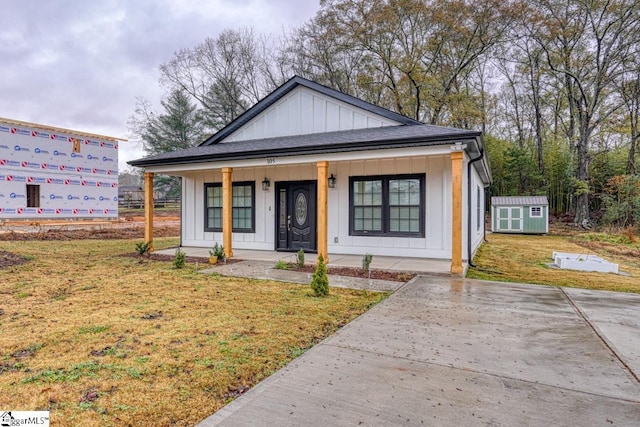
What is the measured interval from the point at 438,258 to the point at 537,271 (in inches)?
86.6

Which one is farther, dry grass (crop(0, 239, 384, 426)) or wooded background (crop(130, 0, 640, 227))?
wooded background (crop(130, 0, 640, 227))

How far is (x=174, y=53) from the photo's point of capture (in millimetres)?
24359

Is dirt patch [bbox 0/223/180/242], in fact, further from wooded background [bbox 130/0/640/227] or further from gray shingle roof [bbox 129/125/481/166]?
wooded background [bbox 130/0/640/227]

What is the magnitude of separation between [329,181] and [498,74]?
23.8 metres

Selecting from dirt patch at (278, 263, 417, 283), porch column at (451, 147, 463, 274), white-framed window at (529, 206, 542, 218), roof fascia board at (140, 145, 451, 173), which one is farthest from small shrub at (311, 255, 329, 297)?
white-framed window at (529, 206, 542, 218)

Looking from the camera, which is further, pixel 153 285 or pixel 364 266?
pixel 364 266

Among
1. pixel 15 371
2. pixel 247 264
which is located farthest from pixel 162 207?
pixel 15 371

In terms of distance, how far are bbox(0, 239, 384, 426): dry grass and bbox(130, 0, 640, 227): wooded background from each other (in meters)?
17.5

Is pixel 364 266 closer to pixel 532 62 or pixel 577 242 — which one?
pixel 577 242

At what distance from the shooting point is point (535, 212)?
58.3 ft

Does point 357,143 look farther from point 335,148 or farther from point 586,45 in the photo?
point 586,45

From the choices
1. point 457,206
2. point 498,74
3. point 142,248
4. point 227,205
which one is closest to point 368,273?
point 457,206

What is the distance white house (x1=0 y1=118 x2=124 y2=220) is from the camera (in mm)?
17516

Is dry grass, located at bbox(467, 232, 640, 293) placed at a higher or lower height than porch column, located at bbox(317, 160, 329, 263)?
lower
